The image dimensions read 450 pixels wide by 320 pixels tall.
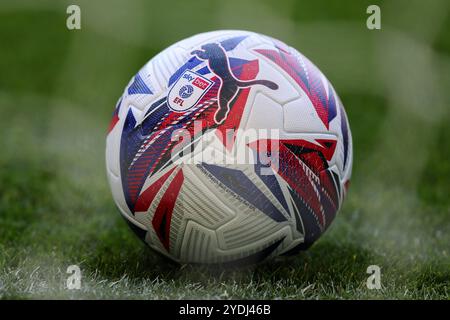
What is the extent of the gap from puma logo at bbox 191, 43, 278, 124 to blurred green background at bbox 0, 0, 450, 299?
61 centimetres

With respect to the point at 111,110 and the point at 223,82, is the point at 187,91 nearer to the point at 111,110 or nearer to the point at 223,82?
the point at 223,82

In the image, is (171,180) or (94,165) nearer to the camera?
(171,180)

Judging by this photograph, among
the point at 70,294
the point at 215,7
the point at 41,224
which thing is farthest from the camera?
the point at 215,7

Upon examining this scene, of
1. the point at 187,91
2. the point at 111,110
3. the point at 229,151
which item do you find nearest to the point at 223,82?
the point at 187,91

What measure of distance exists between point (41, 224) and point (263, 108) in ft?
4.60

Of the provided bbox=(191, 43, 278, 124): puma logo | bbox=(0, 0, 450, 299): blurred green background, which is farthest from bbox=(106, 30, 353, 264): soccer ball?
bbox=(0, 0, 450, 299): blurred green background

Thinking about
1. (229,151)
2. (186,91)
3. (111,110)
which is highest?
(186,91)

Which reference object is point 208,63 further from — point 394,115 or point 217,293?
point 394,115

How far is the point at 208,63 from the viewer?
2.49 metres

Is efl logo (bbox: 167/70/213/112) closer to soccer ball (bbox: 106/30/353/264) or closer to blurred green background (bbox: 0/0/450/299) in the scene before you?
soccer ball (bbox: 106/30/353/264)

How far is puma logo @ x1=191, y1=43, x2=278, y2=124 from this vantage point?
7.88ft

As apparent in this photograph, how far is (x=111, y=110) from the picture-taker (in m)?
5.09

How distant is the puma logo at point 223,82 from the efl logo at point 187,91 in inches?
2.0

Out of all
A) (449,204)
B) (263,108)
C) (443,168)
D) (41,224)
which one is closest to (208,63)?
(263,108)
